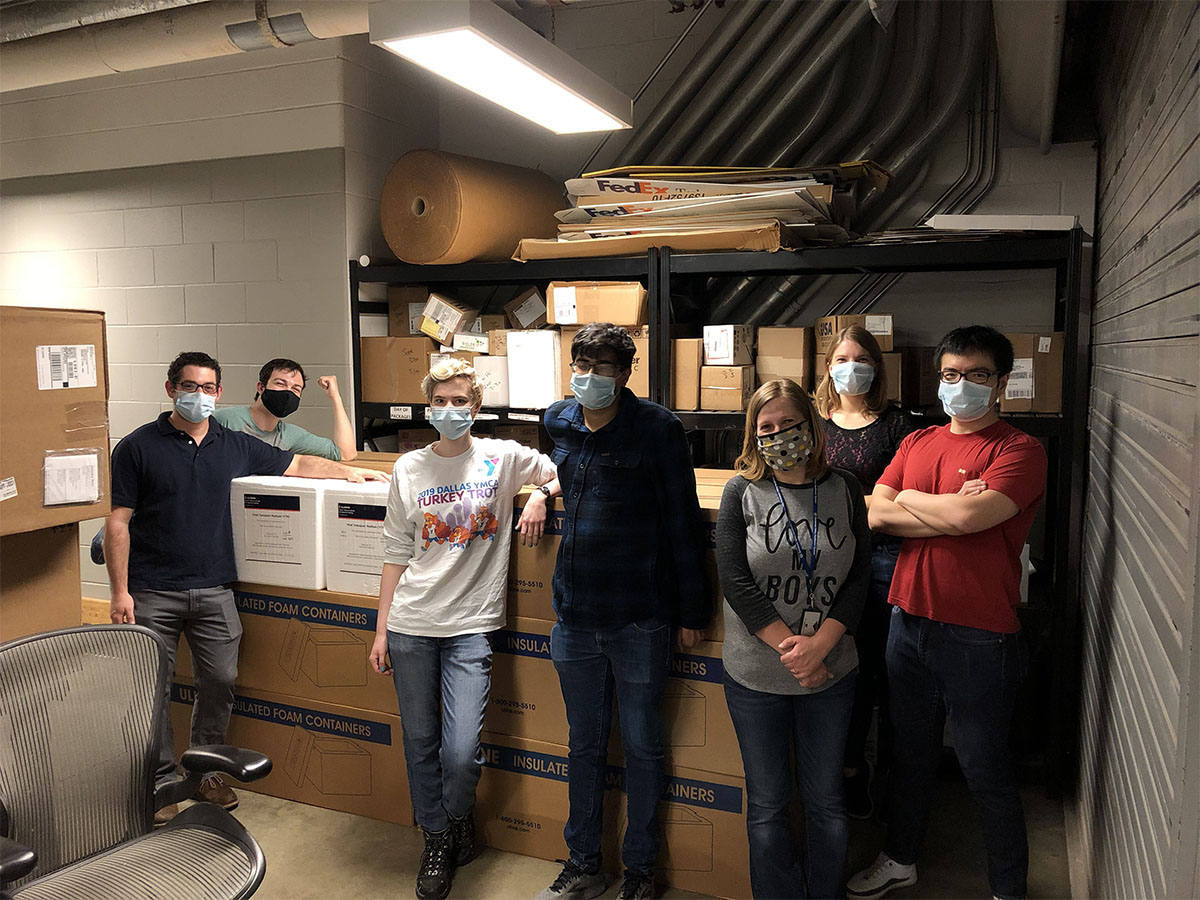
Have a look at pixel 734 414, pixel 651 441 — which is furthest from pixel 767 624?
pixel 734 414

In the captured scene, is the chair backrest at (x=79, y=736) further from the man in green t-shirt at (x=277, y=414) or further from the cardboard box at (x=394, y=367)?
the cardboard box at (x=394, y=367)

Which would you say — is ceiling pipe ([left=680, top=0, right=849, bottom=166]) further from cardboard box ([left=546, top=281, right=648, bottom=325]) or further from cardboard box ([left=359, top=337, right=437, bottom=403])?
cardboard box ([left=359, top=337, right=437, bottom=403])

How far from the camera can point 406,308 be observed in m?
4.03

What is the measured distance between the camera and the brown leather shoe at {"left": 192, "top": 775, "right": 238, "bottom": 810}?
10.0ft

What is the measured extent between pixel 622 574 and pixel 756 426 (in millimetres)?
515

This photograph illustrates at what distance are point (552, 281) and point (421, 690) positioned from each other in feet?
6.17

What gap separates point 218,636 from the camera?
9.77 ft

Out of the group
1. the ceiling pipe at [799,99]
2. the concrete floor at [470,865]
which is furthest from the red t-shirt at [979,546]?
the ceiling pipe at [799,99]

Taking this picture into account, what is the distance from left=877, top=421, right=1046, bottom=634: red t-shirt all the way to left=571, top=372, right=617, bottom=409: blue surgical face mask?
2.71ft

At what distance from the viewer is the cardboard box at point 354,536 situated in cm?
289

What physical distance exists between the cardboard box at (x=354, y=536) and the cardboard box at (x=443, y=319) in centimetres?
104

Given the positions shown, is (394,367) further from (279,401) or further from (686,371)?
(686,371)

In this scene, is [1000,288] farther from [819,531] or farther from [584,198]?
[819,531]

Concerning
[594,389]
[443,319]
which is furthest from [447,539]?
[443,319]
